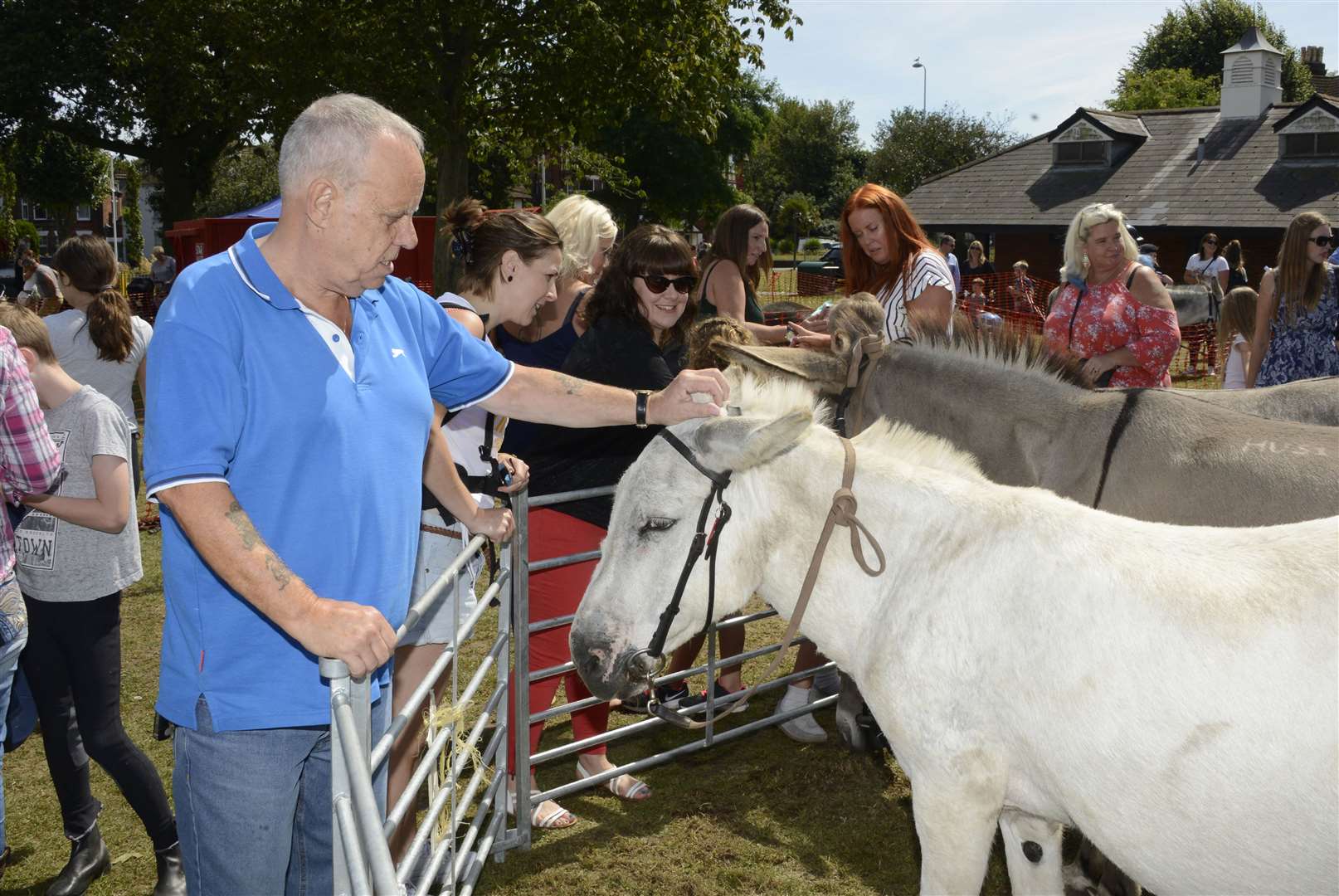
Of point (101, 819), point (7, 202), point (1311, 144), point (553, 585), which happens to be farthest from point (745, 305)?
point (7, 202)

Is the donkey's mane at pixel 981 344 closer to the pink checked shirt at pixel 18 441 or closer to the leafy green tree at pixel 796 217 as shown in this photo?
the pink checked shirt at pixel 18 441

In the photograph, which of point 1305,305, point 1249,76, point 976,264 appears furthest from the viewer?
point 1249,76

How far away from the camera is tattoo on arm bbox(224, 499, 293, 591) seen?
6.28 ft

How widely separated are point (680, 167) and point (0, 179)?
1381 inches

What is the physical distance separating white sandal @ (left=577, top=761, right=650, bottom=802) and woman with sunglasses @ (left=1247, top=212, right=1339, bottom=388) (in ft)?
16.8

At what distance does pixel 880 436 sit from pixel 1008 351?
1.58m

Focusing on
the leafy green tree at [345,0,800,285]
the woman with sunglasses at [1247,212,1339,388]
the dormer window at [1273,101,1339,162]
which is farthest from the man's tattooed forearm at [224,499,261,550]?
the dormer window at [1273,101,1339,162]

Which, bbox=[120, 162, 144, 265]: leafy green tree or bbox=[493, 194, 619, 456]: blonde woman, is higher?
bbox=[120, 162, 144, 265]: leafy green tree

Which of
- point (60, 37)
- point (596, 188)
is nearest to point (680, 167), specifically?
point (596, 188)

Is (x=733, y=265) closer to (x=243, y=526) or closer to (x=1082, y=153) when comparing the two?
(x=243, y=526)

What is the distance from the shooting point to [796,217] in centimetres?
6141

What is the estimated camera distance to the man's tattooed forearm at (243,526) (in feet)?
6.31

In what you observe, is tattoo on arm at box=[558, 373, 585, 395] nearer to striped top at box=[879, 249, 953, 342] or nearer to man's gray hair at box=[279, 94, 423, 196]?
man's gray hair at box=[279, 94, 423, 196]

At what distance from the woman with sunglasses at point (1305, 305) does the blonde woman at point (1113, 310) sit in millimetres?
1961
